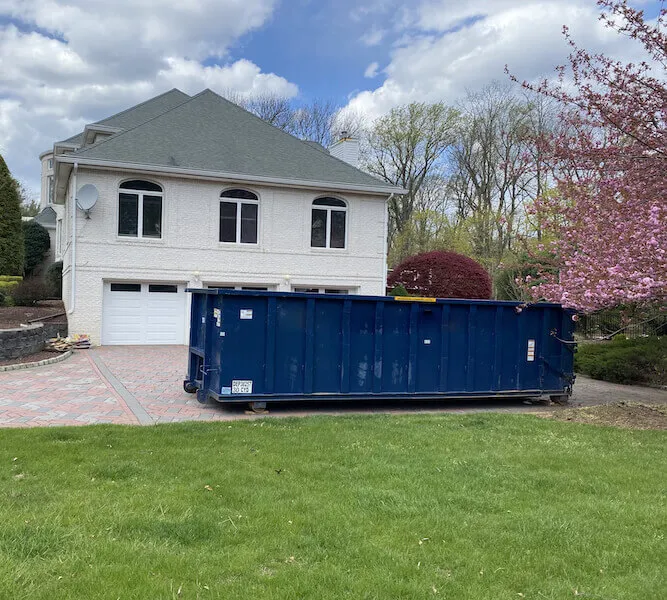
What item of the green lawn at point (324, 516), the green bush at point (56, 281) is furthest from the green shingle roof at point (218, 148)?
the green lawn at point (324, 516)

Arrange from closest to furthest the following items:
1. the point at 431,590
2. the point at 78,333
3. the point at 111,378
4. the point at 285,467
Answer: the point at 431,590
the point at 285,467
the point at 111,378
the point at 78,333

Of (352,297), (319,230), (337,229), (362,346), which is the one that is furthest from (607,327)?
(352,297)

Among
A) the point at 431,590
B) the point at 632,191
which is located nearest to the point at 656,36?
the point at 632,191

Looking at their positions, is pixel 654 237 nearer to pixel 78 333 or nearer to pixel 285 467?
pixel 285 467

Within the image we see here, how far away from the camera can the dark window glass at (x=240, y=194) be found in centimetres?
1875

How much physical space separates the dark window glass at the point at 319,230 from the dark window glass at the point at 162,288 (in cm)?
477

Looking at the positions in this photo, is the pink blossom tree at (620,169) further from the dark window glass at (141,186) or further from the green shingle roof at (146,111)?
the green shingle roof at (146,111)

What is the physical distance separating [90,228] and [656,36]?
15085 mm

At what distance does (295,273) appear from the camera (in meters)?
19.4

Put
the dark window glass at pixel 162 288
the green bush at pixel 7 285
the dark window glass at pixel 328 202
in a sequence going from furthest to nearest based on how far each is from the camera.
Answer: the green bush at pixel 7 285
the dark window glass at pixel 328 202
the dark window glass at pixel 162 288

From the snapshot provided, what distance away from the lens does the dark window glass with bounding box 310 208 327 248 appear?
774 inches

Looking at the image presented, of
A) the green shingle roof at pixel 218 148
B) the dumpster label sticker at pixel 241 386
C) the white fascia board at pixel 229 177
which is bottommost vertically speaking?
the dumpster label sticker at pixel 241 386

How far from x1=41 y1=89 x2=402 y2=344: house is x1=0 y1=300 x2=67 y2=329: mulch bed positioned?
1146mm

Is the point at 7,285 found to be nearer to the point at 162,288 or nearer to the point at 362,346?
the point at 162,288
